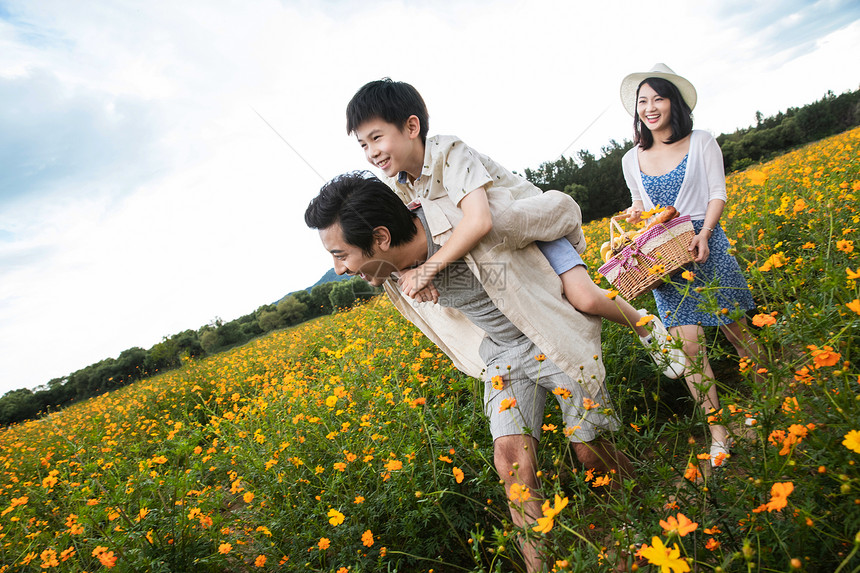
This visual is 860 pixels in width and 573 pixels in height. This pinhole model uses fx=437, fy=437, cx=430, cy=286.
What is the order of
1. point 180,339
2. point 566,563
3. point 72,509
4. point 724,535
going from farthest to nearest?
point 180,339 < point 72,509 < point 724,535 < point 566,563

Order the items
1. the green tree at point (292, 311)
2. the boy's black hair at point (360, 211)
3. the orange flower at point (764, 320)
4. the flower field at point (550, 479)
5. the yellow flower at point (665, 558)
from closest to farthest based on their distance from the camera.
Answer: the yellow flower at point (665, 558) → the flower field at point (550, 479) → the orange flower at point (764, 320) → the boy's black hair at point (360, 211) → the green tree at point (292, 311)

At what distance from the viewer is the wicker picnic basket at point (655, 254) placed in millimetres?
2021

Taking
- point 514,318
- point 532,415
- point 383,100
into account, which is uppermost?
point 383,100

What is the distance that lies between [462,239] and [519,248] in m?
0.33

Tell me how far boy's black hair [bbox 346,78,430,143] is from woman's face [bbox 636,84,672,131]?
4.02ft

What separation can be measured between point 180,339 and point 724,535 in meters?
24.6

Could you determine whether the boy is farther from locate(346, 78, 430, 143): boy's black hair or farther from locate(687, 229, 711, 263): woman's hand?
locate(687, 229, 711, 263): woman's hand

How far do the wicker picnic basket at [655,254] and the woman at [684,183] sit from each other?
0.09 metres

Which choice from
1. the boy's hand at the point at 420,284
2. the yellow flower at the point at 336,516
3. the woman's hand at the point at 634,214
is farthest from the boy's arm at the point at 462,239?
the woman's hand at the point at 634,214

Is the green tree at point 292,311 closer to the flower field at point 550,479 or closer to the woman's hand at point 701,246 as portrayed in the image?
the flower field at point 550,479

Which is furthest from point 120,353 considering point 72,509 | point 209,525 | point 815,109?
point 815,109

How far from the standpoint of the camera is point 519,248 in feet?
6.22

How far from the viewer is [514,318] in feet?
5.90

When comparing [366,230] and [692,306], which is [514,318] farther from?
[692,306]
